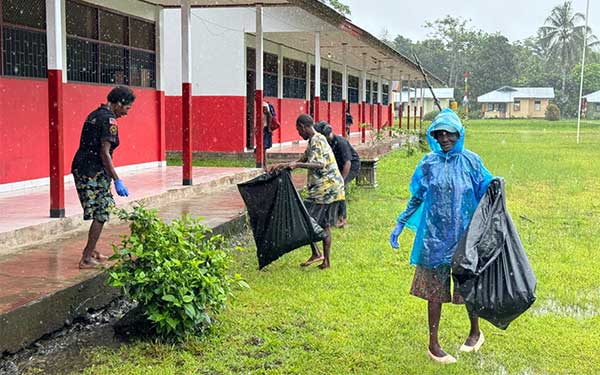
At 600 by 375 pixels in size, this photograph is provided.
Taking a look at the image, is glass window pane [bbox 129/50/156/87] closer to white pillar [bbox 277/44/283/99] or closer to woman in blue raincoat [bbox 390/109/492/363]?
white pillar [bbox 277/44/283/99]

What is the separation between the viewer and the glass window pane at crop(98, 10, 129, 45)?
38.0 ft

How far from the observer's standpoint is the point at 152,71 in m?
13.5

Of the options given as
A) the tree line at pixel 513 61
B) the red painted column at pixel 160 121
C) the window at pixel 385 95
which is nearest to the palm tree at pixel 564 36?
the tree line at pixel 513 61

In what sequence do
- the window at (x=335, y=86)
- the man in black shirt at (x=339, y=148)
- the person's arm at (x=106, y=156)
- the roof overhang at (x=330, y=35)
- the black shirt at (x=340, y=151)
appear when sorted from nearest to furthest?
1. the person's arm at (x=106, y=156)
2. the man in black shirt at (x=339, y=148)
3. the black shirt at (x=340, y=151)
4. the roof overhang at (x=330, y=35)
5. the window at (x=335, y=86)

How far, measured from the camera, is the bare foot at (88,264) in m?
5.93

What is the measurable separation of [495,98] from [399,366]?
8343cm

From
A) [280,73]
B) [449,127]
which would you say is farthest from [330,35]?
[449,127]

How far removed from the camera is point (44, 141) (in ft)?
32.4

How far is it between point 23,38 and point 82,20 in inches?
70.0

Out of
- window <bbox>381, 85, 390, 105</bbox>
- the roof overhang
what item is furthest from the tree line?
the roof overhang

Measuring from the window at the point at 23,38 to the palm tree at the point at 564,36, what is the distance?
84.7 metres

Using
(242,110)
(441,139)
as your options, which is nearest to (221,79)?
(242,110)

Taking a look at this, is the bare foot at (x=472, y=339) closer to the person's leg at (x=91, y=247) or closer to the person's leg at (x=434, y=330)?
the person's leg at (x=434, y=330)

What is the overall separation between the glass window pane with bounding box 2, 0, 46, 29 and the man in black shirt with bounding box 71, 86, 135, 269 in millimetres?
3913
